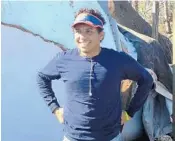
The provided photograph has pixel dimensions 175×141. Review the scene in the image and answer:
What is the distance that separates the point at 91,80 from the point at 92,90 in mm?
60

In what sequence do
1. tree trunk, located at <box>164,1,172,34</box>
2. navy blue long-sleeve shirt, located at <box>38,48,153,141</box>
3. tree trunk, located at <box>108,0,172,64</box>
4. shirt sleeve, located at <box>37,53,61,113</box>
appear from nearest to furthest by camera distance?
navy blue long-sleeve shirt, located at <box>38,48,153,141</box>, shirt sleeve, located at <box>37,53,61,113</box>, tree trunk, located at <box>108,0,172,64</box>, tree trunk, located at <box>164,1,172,34</box>

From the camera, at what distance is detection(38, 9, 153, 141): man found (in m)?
2.41

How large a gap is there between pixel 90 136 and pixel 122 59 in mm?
492

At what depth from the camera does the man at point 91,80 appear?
2.41 meters

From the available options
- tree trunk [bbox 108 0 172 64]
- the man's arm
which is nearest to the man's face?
the man's arm

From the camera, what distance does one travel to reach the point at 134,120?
328 cm

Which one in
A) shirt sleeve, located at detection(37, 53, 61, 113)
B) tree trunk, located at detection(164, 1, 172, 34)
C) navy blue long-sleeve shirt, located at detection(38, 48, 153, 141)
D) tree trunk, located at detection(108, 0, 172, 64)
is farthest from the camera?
tree trunk, located at detection(164, 1, 172, 34)

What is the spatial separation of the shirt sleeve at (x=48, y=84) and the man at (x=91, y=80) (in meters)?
0.04

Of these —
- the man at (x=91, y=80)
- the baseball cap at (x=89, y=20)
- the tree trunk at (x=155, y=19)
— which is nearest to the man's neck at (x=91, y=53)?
the man at (x=91, y=80)

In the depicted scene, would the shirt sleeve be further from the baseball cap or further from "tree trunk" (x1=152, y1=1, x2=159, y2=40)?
"tree trunk" (x1=152, y1=1, x2=159, y2=40)

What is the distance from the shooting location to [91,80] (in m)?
2.40

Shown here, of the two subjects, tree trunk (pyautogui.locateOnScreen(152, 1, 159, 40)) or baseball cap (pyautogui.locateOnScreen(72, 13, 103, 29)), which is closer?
baseball cap (pyautogui.locateOnScreen(72, 13, 103, 29))

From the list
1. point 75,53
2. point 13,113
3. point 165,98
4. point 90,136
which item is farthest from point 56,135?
point 165,98

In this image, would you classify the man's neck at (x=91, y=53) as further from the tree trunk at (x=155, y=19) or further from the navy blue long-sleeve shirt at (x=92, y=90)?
the tree trunk at (x=155, y=19)
